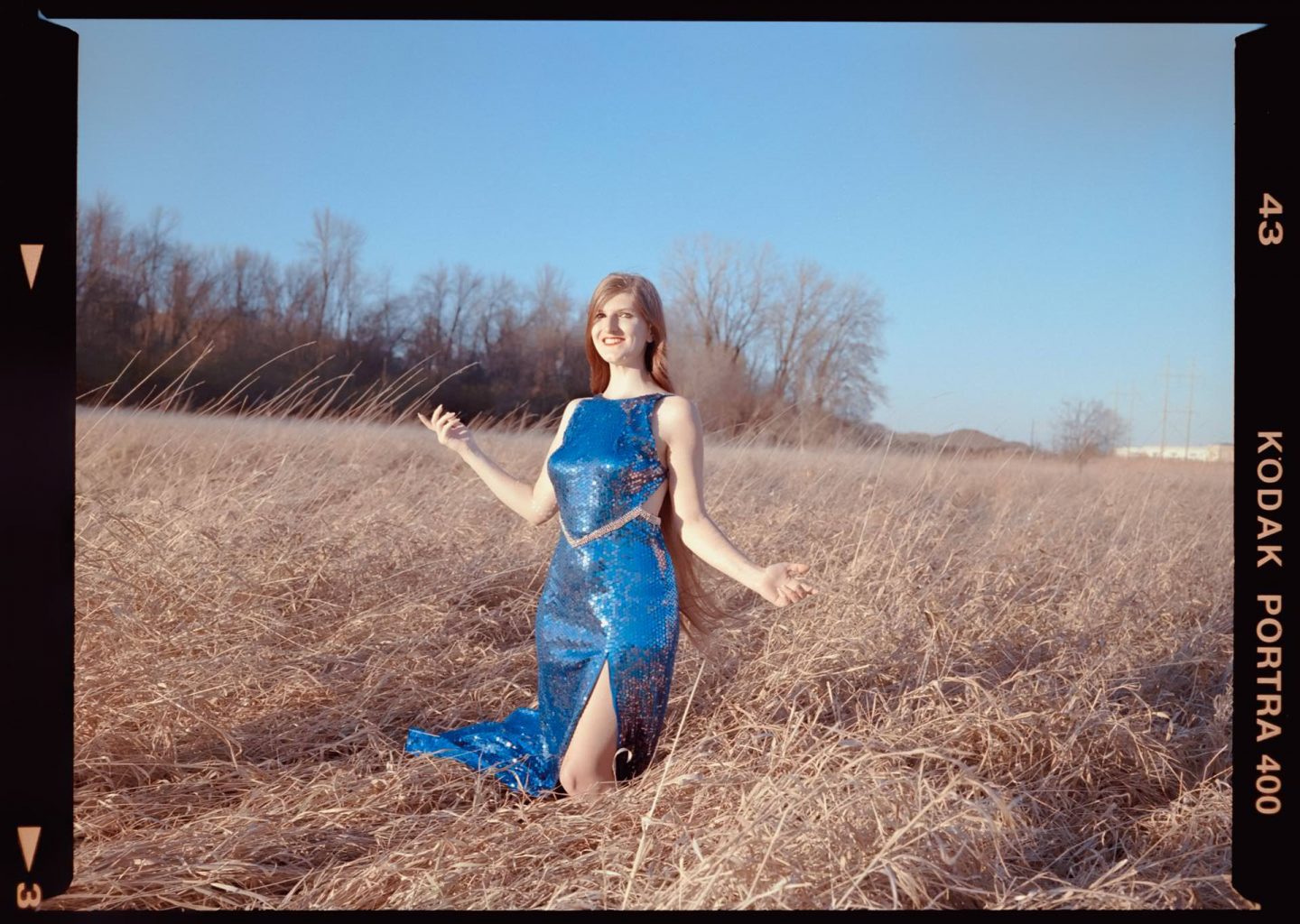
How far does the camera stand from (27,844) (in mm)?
1521

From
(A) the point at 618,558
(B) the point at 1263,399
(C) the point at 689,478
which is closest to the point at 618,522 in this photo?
(A) the point at 618,558

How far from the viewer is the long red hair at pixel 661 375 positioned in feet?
8.07

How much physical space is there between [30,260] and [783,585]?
1.64 metres

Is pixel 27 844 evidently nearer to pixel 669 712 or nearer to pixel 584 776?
pixel 584 776

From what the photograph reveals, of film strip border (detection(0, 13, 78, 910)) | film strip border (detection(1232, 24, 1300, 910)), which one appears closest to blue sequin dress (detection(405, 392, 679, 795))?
film strip border (detection(0, 13, 78, 910))

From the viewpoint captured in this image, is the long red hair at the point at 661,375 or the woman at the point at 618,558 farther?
the long red hair at the point at 661,375

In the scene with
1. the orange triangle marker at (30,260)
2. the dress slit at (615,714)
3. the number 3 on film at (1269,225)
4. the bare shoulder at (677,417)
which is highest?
the number 3 on film at (1269,225)

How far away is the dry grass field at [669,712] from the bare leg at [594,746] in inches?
3.1

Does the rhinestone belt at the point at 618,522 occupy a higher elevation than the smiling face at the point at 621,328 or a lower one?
lower

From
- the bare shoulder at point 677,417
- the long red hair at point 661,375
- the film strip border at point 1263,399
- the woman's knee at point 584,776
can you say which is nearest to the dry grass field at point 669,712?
the woman's knee at point 584,776

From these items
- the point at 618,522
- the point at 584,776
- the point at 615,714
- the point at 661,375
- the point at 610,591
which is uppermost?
the point at 661,375

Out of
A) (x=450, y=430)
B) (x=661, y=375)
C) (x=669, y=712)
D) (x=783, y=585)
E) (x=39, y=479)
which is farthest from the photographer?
(x=669, y=712)

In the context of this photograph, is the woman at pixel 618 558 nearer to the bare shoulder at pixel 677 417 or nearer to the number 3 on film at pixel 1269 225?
the bare shoulder at pixel 677 417
